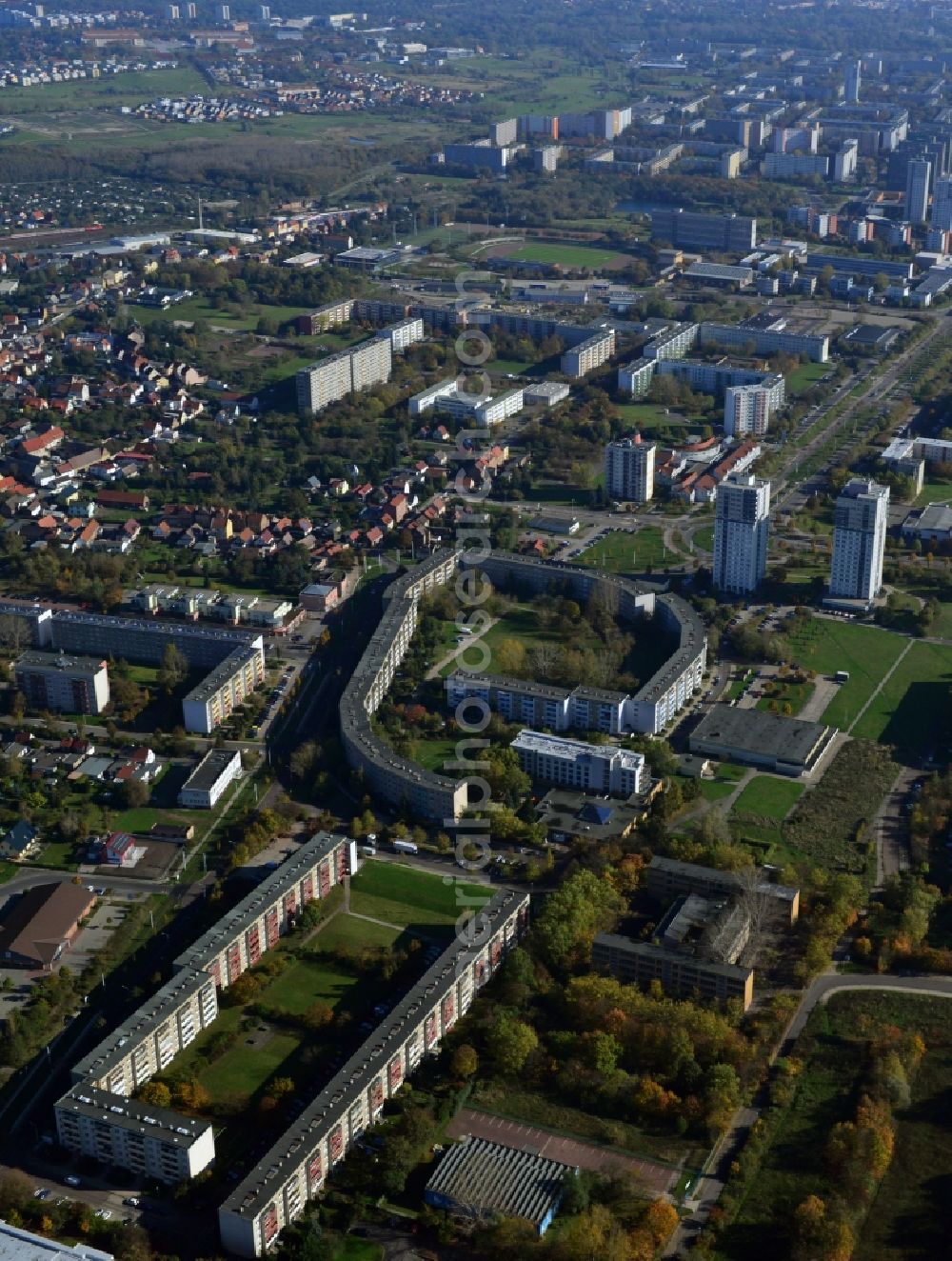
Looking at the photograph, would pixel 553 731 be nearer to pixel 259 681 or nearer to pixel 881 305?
pixel 259 681

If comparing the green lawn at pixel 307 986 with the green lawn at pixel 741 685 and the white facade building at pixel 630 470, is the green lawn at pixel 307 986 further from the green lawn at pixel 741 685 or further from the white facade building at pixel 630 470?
the white facade building at pixel 630 470

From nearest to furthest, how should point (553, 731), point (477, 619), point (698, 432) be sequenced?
point (553, 731) → point (477, 619) → point (698, 432)

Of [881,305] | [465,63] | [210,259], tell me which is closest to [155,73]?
[465,63]

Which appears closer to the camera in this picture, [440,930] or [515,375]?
[440,930]

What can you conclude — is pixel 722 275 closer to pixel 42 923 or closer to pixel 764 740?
pixel 764 740

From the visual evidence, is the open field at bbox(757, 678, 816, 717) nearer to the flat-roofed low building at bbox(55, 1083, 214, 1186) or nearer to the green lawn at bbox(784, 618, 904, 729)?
the green lawn at bbox(784, 618, 904, 729)

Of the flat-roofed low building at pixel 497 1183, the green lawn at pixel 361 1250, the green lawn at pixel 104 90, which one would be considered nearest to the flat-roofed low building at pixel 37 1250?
the green lawn at pixel 361 1250
